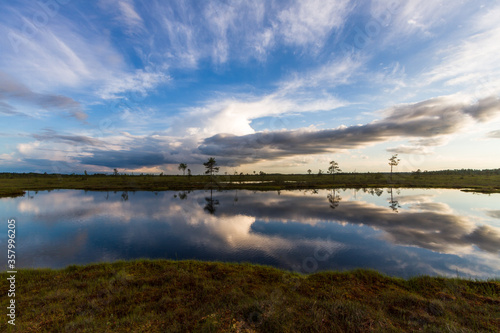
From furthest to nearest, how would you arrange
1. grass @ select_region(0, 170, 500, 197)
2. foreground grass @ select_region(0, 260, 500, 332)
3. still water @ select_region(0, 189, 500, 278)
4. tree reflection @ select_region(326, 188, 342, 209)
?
grass @ select_region(0, 170, 500, 197) → tree reflection @ select_region(326, 188, 342, 209) → still water @ select_region(0, 189, 500, 278) → foreground grass @ select_region(0, 260, 500, 332)

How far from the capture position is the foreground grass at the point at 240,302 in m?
6.83

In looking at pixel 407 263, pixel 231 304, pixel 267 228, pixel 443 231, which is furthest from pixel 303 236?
pixel 443 231

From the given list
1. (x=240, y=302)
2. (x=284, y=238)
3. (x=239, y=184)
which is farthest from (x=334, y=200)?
(x=239, y=184)

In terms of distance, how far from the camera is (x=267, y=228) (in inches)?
955

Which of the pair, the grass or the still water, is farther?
the grass

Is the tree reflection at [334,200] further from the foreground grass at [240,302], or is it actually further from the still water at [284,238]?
the foreground grass at [240,302]

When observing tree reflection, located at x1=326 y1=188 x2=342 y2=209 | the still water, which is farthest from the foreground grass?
tree reflection, located at x1=326 y1=188 x2=342 y2=209

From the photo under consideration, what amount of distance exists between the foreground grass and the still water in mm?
4119

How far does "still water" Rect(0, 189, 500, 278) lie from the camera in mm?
15688

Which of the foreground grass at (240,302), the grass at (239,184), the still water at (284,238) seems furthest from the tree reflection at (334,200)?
the foreground grass at (240,302)

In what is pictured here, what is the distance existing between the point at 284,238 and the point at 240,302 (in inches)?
524

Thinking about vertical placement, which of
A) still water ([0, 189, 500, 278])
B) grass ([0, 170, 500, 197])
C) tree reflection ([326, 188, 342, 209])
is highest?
grass ([0, 170, 500, 197])

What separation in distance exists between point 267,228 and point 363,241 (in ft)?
33.8

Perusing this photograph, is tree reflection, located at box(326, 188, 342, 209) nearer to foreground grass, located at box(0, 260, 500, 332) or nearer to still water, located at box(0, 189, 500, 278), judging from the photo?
still water, located at box(0, 189, 500, 278)
